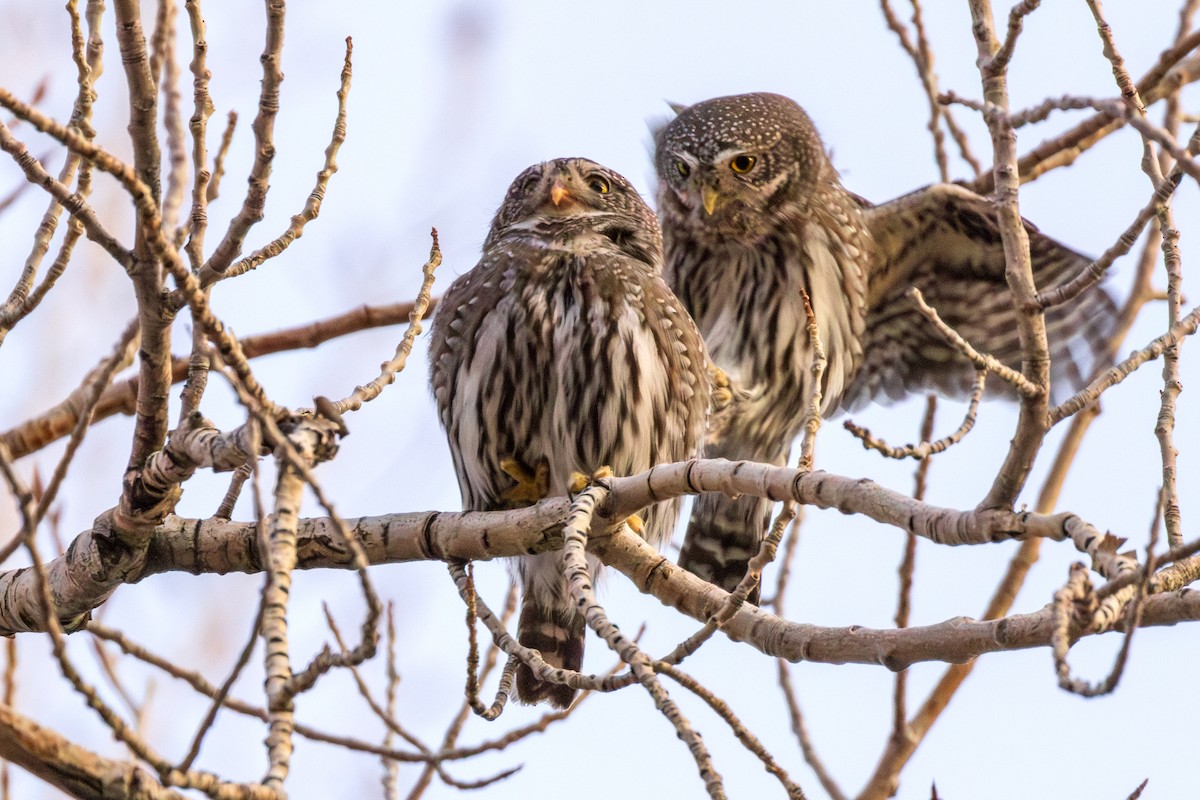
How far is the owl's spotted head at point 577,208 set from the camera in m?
5.24

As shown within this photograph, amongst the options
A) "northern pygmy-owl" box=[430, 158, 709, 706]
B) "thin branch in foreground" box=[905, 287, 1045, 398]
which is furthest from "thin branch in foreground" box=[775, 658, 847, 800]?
"thin branch in foreground" box=[905, 287, 1045, 398]

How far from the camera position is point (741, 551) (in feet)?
22.3

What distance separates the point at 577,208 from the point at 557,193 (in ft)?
0.31

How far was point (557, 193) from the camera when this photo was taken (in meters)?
5.33

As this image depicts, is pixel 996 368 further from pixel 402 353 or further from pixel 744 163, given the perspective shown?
pixel 744 163

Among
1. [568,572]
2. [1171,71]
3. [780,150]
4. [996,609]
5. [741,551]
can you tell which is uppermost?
[780,150]

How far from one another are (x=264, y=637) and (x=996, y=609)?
4247 mm

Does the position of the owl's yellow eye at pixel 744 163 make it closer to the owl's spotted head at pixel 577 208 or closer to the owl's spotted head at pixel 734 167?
the owl's spotted head at pixel 734 167

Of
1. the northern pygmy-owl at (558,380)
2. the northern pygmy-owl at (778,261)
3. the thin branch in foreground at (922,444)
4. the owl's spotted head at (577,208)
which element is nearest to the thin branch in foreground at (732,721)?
the thin branch in foreground at (922,444)

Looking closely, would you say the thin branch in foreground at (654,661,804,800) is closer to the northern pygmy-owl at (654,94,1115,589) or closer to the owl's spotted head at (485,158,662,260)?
the owl's spotted head at (485,158,662,260)

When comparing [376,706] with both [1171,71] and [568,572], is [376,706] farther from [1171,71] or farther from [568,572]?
[1171,71]

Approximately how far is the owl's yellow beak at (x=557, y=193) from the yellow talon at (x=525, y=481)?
112cm

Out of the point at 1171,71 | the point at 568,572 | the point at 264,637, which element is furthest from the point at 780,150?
the point at 264,637

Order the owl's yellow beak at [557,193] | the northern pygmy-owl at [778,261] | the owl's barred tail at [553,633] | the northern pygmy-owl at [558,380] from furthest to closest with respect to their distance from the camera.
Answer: the northern pygmy-owl at [778,261] < the owl's yellow beak at [557,193] < the owl's barred tail at [553,633] < the northern pygmy-owl at [558,380]
